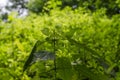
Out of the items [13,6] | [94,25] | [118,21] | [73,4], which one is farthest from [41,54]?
[13,6]

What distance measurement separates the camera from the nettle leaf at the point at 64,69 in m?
0.66

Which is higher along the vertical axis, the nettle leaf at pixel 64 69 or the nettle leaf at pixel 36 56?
the nettle leaf at pixel 36 56

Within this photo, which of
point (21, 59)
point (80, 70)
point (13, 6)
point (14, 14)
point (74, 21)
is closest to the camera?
point (80, 70)

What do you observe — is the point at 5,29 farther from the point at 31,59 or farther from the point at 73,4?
the point at 73,4

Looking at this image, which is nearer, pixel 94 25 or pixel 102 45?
pixel 102 45

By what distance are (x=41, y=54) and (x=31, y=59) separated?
0.04 m

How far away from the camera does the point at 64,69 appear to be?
2.19 ft

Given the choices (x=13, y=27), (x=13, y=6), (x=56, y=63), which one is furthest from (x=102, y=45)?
(x=13, y=6)

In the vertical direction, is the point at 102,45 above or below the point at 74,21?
below

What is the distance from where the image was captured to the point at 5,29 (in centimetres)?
473

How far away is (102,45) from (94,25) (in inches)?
39.1

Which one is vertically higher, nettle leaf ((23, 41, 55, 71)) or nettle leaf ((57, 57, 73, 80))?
nettle leaf ((23, 41, 55, 71))

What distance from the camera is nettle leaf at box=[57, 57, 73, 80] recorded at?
2.16ft

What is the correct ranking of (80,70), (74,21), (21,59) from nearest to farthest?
(80,70)
(21,59)
(74,21)
